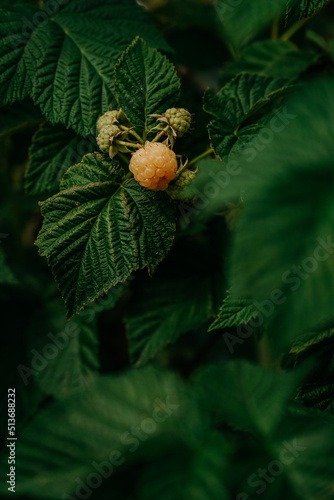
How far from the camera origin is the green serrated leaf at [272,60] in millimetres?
1057

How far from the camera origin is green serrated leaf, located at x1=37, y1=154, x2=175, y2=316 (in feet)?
2.39

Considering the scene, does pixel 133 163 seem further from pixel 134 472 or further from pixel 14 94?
pixel 134 472

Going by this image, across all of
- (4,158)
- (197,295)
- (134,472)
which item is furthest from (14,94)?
(134,472)

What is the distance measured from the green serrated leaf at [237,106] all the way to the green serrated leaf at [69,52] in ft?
0.65

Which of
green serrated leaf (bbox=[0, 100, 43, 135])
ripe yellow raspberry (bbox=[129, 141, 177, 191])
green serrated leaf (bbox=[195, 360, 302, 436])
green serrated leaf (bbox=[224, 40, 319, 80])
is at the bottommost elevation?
green serrated leaf (bbox=[195, 360, 302, 436])

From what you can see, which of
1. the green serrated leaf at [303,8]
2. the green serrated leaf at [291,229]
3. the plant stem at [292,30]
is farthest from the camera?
the plant stem at [292,30]

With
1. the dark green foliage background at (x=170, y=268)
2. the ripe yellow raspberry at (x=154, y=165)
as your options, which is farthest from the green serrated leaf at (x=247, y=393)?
the ripe yellow raspberry at (x=154, y=165)

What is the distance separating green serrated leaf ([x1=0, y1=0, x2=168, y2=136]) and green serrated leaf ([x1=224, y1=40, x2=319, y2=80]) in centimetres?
25

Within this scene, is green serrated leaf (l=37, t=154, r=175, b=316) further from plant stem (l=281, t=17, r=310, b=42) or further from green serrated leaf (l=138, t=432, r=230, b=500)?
plant stem (l=281, t=17, r=310, b=42)

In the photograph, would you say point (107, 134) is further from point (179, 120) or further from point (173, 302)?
point (173, 302)

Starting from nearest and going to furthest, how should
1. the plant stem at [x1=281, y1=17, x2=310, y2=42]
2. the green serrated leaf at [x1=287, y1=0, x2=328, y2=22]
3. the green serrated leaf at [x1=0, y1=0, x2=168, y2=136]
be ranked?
1. the green serrated leaf at [x1=287, y1=0, x2=328, y2=22]
2. the green serrated leaf at [x1=0, y1=0, x2=168, y2=136]
3. the plant stem at [x1=281, y1=17, x2=310, y2=42]

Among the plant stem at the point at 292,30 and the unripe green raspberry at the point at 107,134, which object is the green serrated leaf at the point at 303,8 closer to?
the unripe green raspberry at the point at 107,134

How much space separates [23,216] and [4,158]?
0.34 meters

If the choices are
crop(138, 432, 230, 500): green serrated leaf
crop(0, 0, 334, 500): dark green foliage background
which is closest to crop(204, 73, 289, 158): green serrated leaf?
crop(0, 0, 334, 500): dark green foliage background
